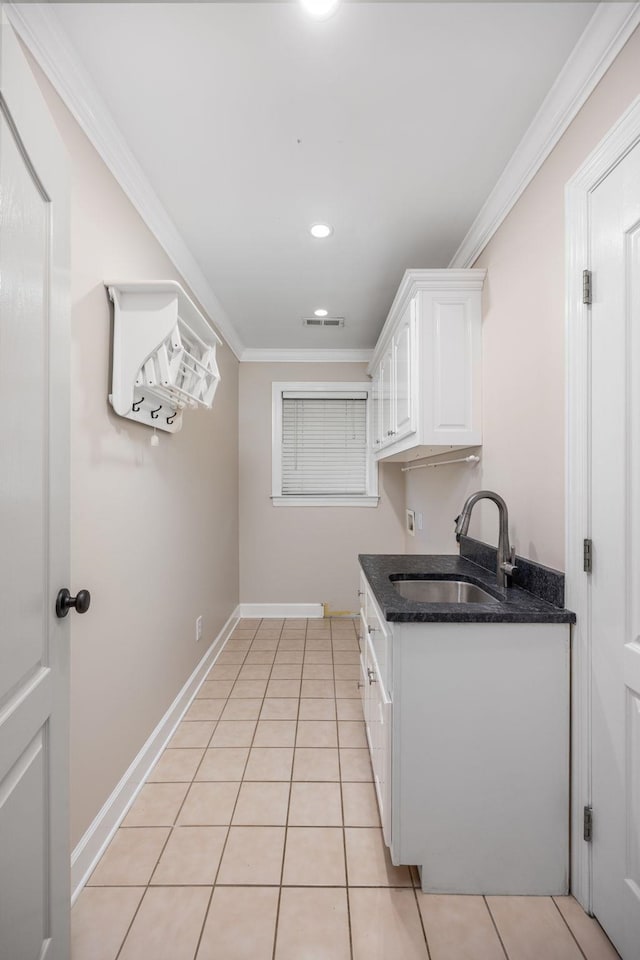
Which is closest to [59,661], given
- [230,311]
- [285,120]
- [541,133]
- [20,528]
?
[20,528]

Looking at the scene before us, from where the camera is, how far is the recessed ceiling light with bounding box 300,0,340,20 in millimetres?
1088

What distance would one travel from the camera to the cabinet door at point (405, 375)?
7.34 feet

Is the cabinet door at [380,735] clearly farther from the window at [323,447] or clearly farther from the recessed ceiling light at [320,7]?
the window at [323,447]

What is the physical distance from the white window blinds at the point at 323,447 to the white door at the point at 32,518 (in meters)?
3.18

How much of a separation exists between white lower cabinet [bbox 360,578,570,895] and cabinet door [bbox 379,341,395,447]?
1.65 metres

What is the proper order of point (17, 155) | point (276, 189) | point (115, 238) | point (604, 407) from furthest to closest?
point (276, 189) < point (115, 238) < point (604, 407) < point (17, 155)

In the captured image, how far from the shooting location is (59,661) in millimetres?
1026

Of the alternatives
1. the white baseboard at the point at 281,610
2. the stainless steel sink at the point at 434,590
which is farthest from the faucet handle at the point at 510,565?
the white baseboard at the point at 281,610

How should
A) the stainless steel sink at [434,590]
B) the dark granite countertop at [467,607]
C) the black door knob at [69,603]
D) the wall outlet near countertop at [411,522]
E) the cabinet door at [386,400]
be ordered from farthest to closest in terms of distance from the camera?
the wall outlet near countertop at [411,522] → the cabinet door at [386,400] → the stainless steel sink at [434,590] → the dark granite countertop at [467,607] → the black door knob at [69,603]

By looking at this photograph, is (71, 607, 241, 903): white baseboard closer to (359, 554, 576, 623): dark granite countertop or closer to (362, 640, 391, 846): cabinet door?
(362, 640, 391, 846): cabinet door

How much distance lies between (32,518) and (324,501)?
10.9 ft

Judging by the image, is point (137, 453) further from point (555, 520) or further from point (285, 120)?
point (555, 520)

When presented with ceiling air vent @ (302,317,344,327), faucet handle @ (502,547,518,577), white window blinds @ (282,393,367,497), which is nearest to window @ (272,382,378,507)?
white window blinds @ (282,393,367,497)

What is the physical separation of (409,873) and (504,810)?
391mm
